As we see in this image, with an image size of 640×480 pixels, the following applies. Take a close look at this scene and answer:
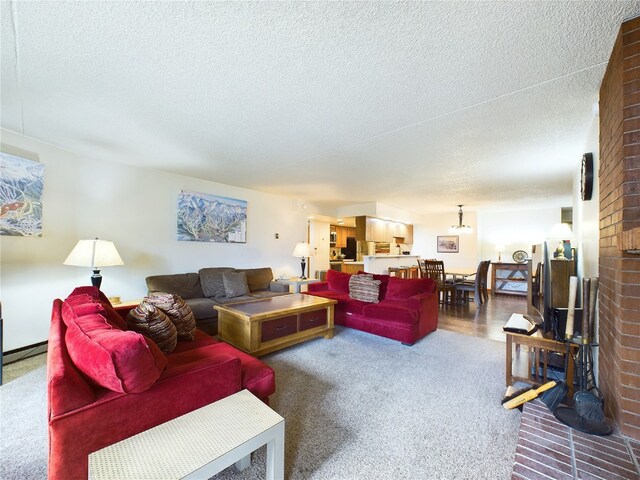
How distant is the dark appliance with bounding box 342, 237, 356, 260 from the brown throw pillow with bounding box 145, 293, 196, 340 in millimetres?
7136

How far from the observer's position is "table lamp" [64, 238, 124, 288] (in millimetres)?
2842

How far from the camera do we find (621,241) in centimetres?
117

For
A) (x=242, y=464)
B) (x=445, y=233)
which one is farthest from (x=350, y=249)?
(x=242, y=464)

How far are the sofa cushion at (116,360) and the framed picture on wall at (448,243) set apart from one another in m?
8.80

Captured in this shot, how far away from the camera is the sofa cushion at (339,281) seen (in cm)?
449

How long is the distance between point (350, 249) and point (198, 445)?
832cm

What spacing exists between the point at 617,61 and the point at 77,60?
319 cm

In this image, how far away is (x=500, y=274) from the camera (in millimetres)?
7641

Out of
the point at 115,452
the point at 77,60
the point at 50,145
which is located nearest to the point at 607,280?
the point at 115,452

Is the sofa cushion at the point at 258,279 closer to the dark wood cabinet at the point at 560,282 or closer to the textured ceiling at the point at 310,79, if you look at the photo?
the textured ceiling at the point at 310,79

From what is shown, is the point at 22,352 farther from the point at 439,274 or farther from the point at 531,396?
the point at 439,274

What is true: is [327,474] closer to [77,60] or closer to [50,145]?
[77,60]

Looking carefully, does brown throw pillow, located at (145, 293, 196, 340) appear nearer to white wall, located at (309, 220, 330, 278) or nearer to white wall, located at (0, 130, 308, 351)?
white wall, located at (0, 130, 308, 351)

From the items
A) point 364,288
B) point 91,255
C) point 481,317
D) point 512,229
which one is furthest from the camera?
point 512,229
